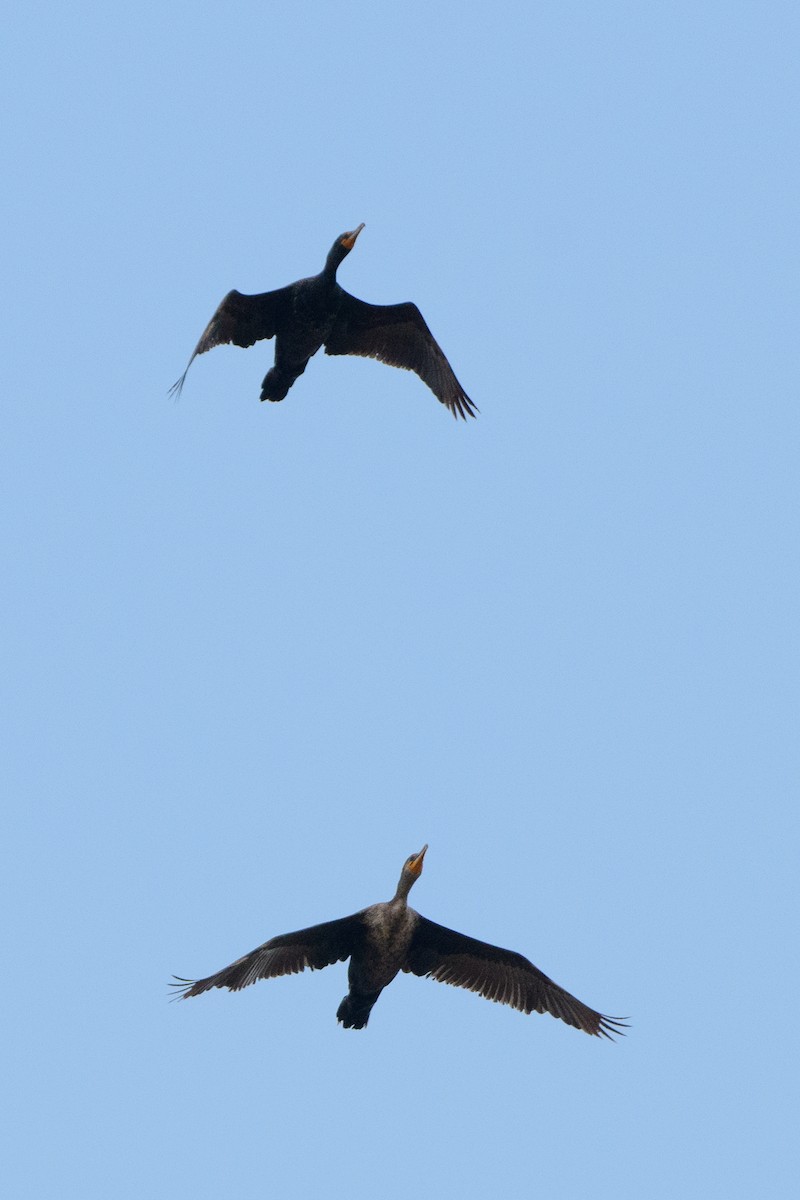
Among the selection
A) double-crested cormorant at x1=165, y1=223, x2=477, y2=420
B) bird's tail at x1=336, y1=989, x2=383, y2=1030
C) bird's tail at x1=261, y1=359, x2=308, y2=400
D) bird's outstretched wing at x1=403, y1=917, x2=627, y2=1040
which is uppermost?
double-crested cormorant at x1=165, y1=223, x2=477, y2=420

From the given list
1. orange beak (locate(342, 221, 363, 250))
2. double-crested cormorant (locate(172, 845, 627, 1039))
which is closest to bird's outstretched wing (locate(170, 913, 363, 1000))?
double-crested cormorant (locate(172, 845, 627, 1039))

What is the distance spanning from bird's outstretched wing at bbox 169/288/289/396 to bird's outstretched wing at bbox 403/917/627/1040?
5772 mm

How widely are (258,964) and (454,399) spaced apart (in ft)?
21.0

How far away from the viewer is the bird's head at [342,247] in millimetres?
16719

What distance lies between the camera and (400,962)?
1484 centimetres

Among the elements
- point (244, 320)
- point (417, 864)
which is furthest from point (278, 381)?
point (417, 864)

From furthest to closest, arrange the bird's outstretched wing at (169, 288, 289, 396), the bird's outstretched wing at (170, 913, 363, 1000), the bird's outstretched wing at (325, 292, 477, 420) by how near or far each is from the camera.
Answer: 1. the bird's outstretched wing at (325, 292, 477, 420)
2. the bird's outstretched wing at (169, 288, 289, 396)
3. the bird's outstretched wing at (170, 913, 363, 1000)

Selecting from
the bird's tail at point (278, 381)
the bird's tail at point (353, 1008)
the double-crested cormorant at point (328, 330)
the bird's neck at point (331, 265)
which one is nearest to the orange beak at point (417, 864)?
the bird's tail at point (353, 1008)

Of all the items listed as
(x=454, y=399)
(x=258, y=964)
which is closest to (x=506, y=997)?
(x=258, y=964)

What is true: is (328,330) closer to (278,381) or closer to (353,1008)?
(278,381)

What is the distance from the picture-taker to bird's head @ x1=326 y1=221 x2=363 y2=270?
1672 centimetres

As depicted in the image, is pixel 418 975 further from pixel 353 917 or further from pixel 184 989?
pixel 184 989

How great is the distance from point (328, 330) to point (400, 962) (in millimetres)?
6252

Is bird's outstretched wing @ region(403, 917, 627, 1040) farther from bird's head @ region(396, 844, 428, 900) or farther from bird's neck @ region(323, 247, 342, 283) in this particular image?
bird's neck @ region(323, 247, 342, 283)
